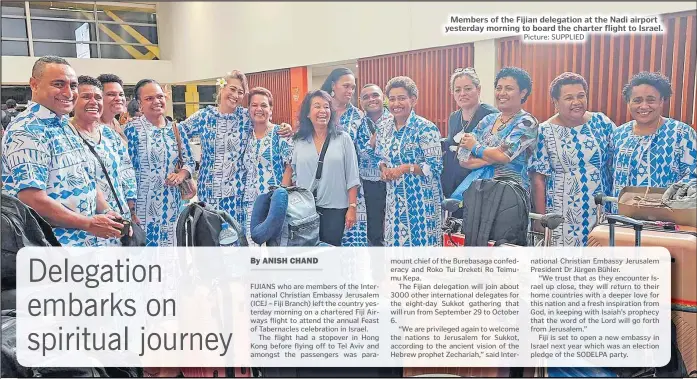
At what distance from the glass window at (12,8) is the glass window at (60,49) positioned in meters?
0.15

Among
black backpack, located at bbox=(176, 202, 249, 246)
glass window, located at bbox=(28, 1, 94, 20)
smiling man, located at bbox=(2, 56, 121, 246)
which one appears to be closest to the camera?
smiling man, located at bbox=(2, 56, 121, 246)

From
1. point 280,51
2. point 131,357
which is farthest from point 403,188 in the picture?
point 131,357

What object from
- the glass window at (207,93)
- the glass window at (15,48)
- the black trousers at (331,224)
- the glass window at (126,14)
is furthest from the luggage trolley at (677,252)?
the glass window at (15,48)

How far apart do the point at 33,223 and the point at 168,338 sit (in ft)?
2.54

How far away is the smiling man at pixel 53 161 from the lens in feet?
7.87

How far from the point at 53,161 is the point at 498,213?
6.53 feet

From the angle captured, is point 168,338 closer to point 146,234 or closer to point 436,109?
point 146,234

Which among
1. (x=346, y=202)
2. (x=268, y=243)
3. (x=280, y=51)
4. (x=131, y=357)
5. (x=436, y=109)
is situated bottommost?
(x=131, y=357)

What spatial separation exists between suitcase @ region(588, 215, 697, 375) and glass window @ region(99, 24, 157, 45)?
224 centimetres

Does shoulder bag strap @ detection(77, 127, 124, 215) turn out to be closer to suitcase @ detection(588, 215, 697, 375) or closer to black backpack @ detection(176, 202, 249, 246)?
black backpack @ detection(176, 202, 249, 246)

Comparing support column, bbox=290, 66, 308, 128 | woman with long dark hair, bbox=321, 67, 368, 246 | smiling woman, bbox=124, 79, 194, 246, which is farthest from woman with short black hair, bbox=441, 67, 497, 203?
smiling woman, bbox=124, 79, 194, 246

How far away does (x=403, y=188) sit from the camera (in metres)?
2.68

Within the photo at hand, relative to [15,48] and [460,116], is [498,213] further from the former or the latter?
[15,48]

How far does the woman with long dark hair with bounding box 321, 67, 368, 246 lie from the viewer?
2562 millimetres
